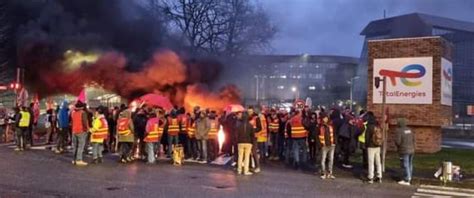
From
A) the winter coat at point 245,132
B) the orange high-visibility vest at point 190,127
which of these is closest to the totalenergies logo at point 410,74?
the orange high-visibility vest at point 190,127

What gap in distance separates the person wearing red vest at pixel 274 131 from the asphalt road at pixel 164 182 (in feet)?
6.05

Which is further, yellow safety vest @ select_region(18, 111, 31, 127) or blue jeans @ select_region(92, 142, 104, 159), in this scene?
yellow safety vest @ select_region(18, 111, 31, 127)

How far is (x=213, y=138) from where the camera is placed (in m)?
16.1

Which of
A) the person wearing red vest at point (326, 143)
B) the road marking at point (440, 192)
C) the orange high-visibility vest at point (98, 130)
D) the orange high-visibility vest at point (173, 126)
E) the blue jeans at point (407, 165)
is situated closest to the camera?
the road marking at point (440, 192)

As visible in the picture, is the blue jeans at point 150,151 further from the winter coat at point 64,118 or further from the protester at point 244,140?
the winter coat at point 64,118

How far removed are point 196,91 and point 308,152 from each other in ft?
42.7

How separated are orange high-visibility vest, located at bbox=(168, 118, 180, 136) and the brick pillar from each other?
270 inches

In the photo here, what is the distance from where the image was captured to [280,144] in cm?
1694

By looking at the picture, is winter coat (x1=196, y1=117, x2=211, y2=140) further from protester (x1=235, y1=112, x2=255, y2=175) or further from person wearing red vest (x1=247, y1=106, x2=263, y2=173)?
protester (x1=235, y1=112, x2=255, y2=175)

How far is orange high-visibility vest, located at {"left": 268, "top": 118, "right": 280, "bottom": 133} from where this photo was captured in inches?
659

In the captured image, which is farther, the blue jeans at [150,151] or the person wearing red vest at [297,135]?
the blue jeans at [150,151]

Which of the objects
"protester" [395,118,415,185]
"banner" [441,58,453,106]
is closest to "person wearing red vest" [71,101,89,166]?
"protester" [395,118,415,185]

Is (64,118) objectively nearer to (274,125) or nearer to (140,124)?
(140,124)

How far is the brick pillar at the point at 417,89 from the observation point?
715 inches
